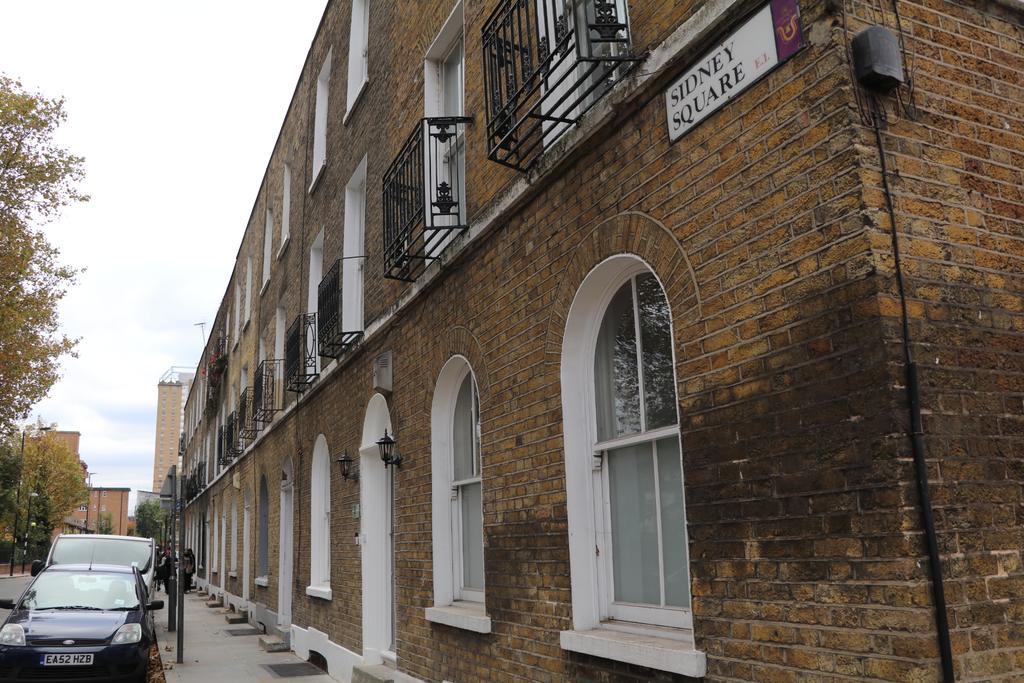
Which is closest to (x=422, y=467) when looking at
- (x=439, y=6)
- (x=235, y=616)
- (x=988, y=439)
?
(x=439, y=6)

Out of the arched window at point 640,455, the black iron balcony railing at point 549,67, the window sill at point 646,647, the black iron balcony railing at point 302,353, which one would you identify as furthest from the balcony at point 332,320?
the window sill at point 646,647

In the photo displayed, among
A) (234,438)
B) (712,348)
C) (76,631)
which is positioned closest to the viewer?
(712,348)

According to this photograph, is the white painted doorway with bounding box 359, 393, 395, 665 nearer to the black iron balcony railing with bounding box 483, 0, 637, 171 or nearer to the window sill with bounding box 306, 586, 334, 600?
the window sill with bounding box 306, 586, 334, 600

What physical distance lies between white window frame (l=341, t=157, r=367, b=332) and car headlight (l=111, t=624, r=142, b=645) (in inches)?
186

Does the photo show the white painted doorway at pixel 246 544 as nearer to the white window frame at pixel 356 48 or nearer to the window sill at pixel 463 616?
the white window frame at pixel 356 48

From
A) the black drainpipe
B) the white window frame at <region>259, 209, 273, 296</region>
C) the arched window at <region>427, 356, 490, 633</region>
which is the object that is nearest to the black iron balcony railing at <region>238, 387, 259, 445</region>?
the white window frame at <region>259, 209, 273, 296</region>

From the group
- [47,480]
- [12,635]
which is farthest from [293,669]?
[47,480]

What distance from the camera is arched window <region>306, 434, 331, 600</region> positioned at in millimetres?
12703

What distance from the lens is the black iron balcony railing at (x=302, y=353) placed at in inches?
530

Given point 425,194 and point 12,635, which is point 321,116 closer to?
point 425,194

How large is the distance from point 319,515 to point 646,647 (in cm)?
969

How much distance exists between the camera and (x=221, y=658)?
13.2 metres

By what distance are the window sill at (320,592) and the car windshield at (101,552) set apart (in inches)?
187

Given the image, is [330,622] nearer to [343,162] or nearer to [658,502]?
[343,162]
